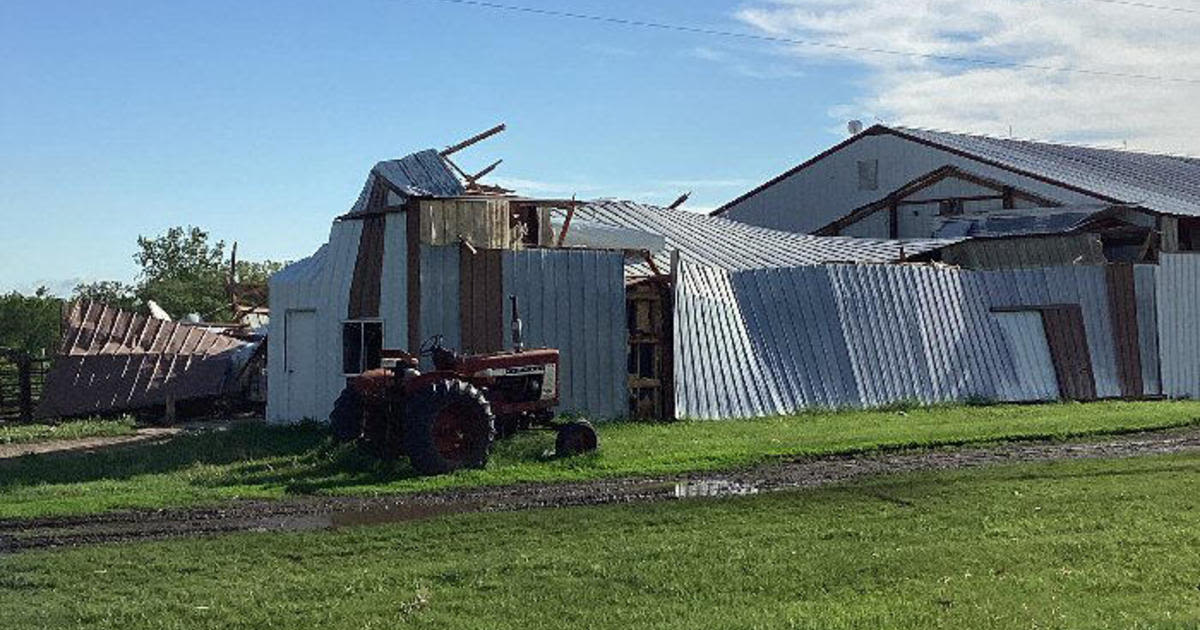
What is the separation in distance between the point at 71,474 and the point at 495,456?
5.20m

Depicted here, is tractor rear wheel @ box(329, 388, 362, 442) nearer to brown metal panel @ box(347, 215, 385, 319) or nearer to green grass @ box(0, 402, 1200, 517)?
green grass @ box(0, 402, 1200, 517)

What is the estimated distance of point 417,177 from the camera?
22578 mm

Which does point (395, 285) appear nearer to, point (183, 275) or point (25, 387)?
point (25, 387)

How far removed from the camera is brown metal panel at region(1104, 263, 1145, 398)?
28.1 meters

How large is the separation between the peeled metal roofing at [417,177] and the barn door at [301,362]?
219 cm

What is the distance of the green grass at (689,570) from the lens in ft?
28.2

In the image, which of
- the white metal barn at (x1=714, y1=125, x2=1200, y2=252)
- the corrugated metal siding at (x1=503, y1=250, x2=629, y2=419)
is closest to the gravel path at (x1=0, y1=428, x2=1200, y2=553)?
the corrugated metal siding at (x1=503, y1=250, x2=629, y2=419)

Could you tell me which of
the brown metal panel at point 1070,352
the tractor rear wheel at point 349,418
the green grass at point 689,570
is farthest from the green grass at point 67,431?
the brown metal panel at point 1070,352

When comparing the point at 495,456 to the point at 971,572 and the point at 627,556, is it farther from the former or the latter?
the point at 971,572

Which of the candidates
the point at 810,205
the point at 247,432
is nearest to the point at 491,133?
the point at 247,432

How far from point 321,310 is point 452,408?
7576 mm

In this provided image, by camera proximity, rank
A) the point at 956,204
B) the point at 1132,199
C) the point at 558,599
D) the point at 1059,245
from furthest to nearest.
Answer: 1. the point at 956,204
2. the point at 1132,199
3. the point at 1059,245
4. the point at 558,599

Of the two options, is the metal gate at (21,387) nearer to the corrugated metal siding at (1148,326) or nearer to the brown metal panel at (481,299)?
the brown metal panel at (481,299)

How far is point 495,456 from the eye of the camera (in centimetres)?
1780
